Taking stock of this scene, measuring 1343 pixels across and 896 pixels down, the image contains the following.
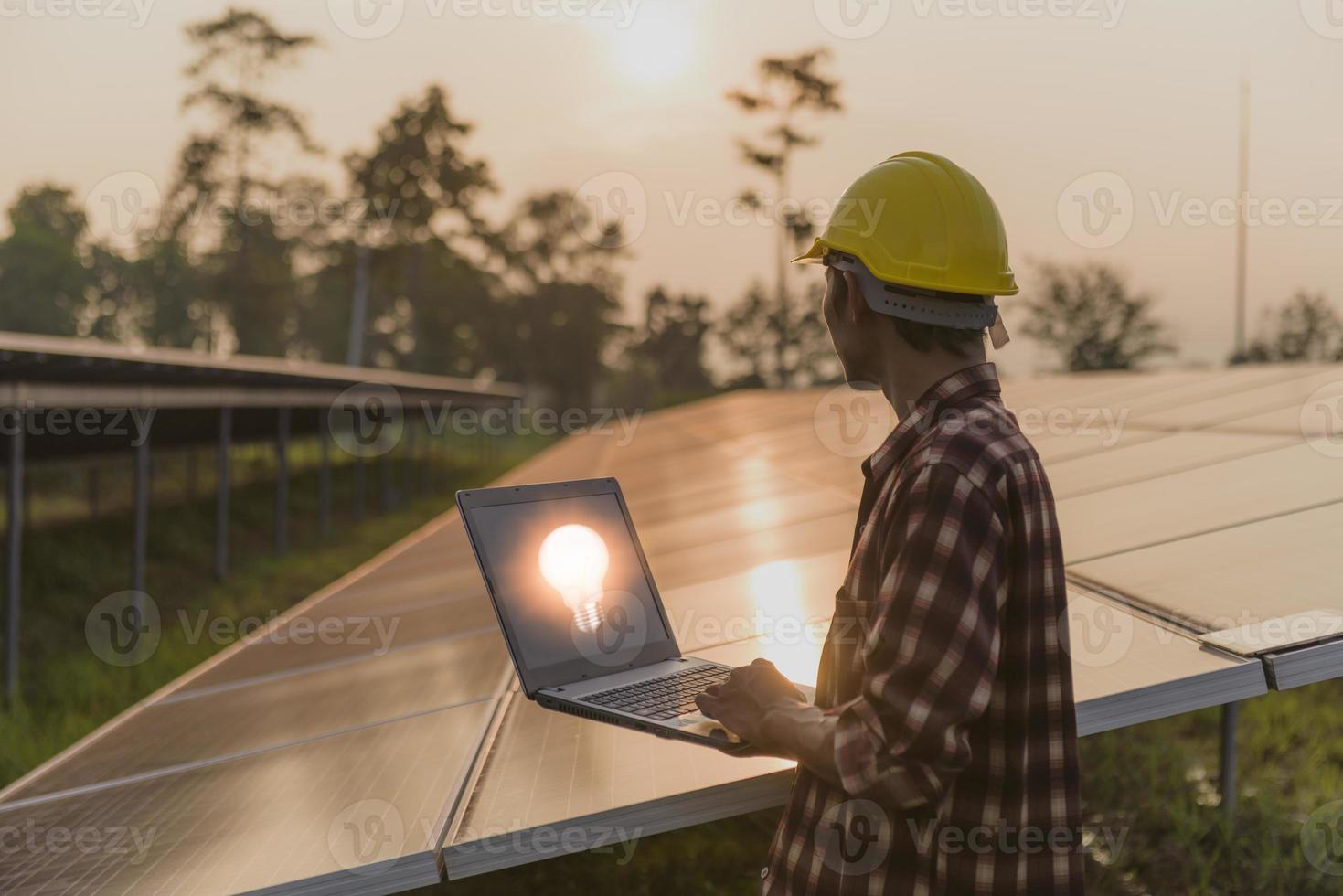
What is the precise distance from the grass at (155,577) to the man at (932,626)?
6.19 meters

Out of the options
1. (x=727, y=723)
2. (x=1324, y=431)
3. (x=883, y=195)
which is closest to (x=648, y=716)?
(x=727, y=723)

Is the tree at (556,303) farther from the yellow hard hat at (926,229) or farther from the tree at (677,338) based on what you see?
the yellow hard hat at (926,229)

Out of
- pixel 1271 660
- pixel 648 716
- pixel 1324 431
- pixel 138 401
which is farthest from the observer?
pixel 138 401

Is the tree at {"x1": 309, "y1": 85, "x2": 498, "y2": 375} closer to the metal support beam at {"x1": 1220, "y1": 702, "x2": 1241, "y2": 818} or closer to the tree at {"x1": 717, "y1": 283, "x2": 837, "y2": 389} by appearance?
the tree at {"x1": 717, "y1": 283, "x2": 837, "y2": 389}

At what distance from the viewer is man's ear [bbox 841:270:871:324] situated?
1.70m

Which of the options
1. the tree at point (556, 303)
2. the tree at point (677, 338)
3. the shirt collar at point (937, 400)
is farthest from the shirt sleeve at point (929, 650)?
the tree at point (556, 303)

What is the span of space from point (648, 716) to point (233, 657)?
2.92 meters

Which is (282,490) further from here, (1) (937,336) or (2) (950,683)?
(2) (950,683)

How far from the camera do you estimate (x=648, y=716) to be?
205cm

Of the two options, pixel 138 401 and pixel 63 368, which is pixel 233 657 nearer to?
pixel 63 368

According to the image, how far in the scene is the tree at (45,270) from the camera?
38.8 m

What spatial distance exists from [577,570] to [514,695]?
0.71 metres

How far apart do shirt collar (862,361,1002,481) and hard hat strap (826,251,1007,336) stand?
0.08m

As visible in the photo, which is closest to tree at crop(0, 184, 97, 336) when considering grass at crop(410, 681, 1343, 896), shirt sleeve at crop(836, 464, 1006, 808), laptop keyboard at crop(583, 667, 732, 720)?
grass at crop(410, 681, 1343, 896)
